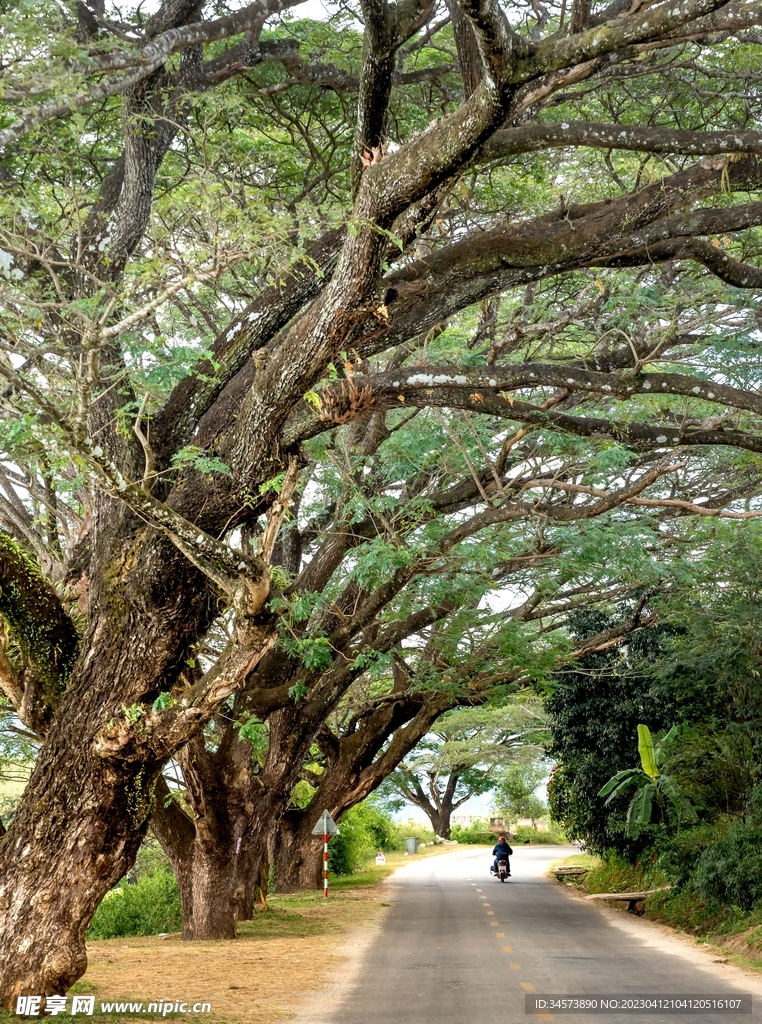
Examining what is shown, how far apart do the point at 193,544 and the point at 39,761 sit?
7.81 ft

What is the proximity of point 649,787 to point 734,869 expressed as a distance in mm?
3314

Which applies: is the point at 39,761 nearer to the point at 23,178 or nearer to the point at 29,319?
the point at 29,319

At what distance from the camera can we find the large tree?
6496 mm

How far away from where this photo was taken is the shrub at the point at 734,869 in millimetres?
13195

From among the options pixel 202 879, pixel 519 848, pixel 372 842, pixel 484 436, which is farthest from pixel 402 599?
pixel 519 848

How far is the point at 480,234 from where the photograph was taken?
7438 mm

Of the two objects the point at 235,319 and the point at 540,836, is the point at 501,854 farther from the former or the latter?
the point at 540,836

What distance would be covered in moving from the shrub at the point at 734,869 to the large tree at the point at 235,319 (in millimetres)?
6468

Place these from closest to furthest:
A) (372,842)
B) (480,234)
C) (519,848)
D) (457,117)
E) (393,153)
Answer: (457,117), (393,153), (480,234), (372,842), (519,848)

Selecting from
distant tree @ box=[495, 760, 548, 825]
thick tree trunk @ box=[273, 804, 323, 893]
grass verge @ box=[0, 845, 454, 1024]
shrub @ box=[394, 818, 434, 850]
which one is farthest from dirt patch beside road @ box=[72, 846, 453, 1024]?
distant tree @ box=[495, 760, 548, 825]

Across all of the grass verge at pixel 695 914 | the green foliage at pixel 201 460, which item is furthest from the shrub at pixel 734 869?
the green foliage at pixel 201 460

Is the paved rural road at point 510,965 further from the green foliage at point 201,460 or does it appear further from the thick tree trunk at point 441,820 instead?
the thick tree trunk at point 441,820

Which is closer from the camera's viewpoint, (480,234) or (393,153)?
(393,153)

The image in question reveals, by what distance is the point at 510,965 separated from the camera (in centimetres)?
1077
